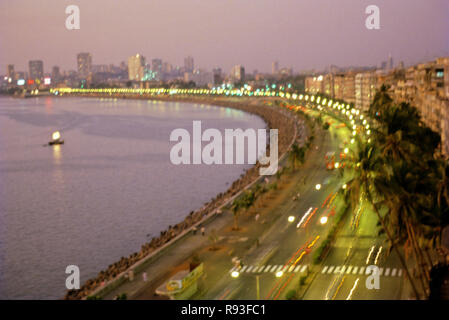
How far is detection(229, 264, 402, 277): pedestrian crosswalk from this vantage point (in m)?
14.4

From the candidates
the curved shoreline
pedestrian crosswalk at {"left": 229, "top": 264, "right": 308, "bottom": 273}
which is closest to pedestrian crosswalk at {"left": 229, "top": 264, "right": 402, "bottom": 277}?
pedestrian crosswalk at {"left": 229, "top": 264, "right": 308, "bottom": 273}

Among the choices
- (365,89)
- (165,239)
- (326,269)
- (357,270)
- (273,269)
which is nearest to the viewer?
(357,270)

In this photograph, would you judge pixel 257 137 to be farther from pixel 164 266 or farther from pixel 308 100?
pixel 164 266

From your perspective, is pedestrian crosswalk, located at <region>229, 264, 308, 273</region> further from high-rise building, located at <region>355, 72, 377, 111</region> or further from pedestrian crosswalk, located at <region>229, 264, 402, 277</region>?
high-rise building, located at <region>355, 72, 377, 111</region>

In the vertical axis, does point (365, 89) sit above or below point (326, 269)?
above

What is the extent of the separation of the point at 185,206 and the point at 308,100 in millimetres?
70914

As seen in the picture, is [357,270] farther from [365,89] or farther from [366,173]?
[365,89]

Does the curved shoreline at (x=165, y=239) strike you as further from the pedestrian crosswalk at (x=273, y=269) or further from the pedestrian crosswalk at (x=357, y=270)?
the pedestrian crosswalk at (x=357, y=270)

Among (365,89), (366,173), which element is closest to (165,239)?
(366,173)

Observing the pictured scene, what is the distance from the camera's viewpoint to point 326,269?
14836 millimetres

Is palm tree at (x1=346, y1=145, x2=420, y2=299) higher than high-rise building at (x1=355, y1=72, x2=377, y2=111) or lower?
lower
